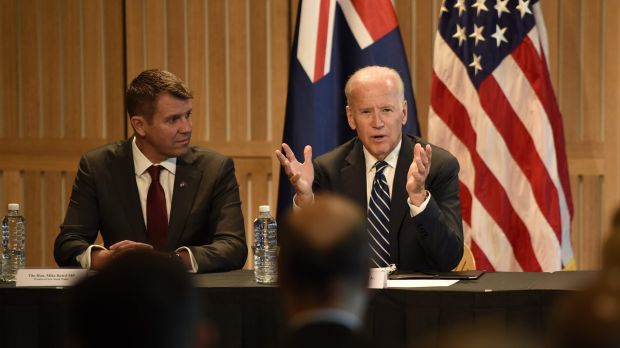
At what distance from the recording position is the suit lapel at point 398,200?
13.4 feet

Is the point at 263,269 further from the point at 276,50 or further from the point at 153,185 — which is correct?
the point at 276,50

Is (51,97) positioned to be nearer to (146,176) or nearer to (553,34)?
(146,176)

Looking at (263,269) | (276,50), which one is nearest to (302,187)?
(263,269)

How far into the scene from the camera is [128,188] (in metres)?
4.30

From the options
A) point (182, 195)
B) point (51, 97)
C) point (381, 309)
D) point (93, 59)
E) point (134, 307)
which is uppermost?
point (93, 59)

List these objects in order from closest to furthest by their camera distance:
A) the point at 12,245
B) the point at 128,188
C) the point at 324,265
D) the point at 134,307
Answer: the point at 134,307
the point at 324,265
the point at 12,245
the point at 128,188

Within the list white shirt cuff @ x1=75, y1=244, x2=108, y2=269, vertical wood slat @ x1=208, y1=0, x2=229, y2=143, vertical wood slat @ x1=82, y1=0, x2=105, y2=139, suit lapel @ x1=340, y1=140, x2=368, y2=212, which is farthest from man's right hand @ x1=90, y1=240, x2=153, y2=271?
vertical wood slat @ x1=82, y1=0, x2=105, y2=139

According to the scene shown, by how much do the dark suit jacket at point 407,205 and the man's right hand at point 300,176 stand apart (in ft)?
0.73

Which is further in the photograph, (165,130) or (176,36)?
(176,36)

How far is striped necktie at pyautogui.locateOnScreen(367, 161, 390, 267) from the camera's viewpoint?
409 cm

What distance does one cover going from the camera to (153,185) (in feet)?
14.1

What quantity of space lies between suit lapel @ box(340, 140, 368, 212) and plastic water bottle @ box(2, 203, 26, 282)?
51.0 inches

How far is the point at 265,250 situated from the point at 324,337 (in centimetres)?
262

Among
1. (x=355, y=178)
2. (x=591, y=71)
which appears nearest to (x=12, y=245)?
(x=355, y=178)
